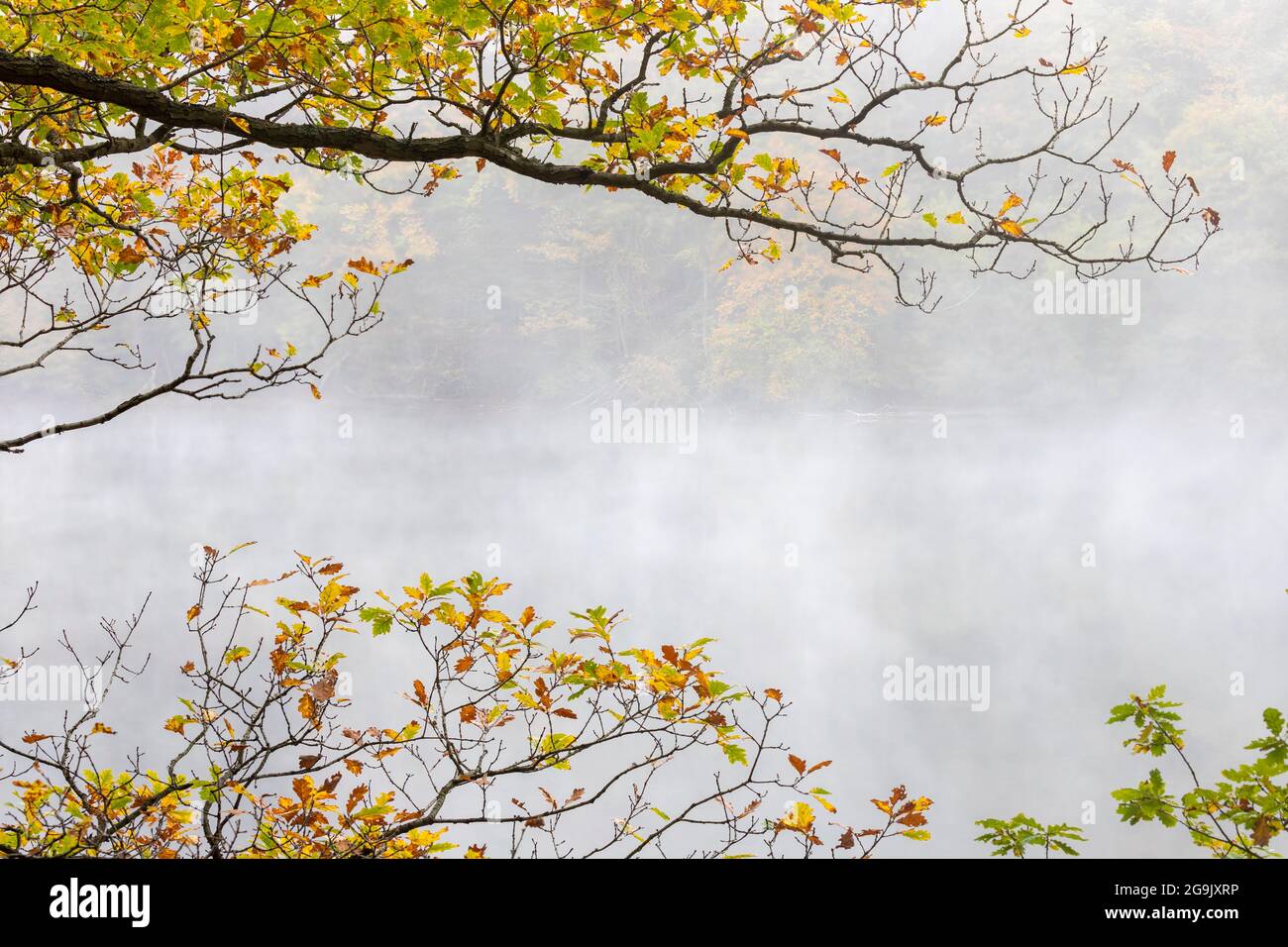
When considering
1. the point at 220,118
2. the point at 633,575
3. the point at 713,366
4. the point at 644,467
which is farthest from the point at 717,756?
the point at 713,366

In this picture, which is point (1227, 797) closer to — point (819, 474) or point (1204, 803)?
point (1204, 803)

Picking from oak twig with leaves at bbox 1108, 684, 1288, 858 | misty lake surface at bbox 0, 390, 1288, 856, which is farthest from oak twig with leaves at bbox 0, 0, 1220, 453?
misty lake surface at bbox 0, 390, 1288, 856

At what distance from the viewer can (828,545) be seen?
16.9 metres

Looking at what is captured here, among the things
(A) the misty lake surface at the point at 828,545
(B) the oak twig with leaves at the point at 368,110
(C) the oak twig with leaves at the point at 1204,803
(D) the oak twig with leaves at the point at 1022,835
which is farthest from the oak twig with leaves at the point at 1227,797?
(A) the misty lake surface at the point at 828,545

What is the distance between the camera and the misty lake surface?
1211 cm

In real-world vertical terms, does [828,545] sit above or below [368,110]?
below

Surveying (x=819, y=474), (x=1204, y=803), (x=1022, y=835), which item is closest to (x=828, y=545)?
(x=819, y=474)

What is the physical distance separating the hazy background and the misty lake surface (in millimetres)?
70

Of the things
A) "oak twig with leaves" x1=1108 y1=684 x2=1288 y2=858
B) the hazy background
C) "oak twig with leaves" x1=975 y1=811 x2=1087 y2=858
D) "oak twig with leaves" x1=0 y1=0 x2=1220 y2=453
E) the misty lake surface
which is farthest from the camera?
the hazy background

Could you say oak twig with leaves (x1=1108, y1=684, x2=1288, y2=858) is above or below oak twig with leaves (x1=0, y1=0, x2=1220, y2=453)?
below

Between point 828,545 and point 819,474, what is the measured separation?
335cm

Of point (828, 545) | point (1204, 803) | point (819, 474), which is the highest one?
point (819, 474)

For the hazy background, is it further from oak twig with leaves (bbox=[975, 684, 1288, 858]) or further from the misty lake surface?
oak twig with leaves (bbox=[975, 684, 1288, 858])

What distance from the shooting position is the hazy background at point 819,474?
12852mm
